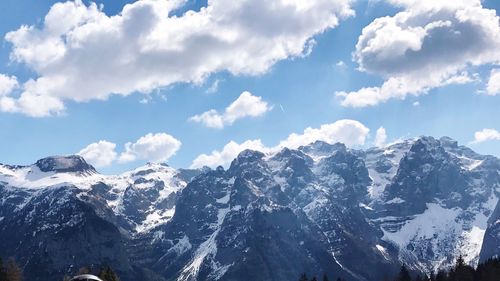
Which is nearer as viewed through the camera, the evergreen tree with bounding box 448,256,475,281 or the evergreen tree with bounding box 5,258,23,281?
the evergreen tree with bounding box 5,258,23,281

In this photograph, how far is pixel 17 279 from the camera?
16862cm

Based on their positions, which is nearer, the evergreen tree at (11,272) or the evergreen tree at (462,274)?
the evergreen tree at (11,272)

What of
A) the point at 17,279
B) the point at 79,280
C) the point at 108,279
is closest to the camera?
the point at 79,280

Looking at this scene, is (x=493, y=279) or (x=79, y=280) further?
(x=493, y=279)

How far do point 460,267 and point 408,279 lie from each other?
48.3 ft

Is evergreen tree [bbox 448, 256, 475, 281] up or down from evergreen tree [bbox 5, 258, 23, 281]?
up

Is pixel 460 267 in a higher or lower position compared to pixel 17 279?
higher

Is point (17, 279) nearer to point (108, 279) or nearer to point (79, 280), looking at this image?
point (108, 279)

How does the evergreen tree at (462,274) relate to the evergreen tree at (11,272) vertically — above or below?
above

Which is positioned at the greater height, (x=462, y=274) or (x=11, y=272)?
(x=462, y=274)

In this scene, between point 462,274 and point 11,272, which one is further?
point 462,274

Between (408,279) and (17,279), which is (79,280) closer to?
(17,279)

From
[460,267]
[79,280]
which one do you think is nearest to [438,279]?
[460,267]

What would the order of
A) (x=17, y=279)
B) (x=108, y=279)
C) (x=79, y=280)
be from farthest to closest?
(x=17, y=279) → (x=108, y=279) → (x=79, y=280)
